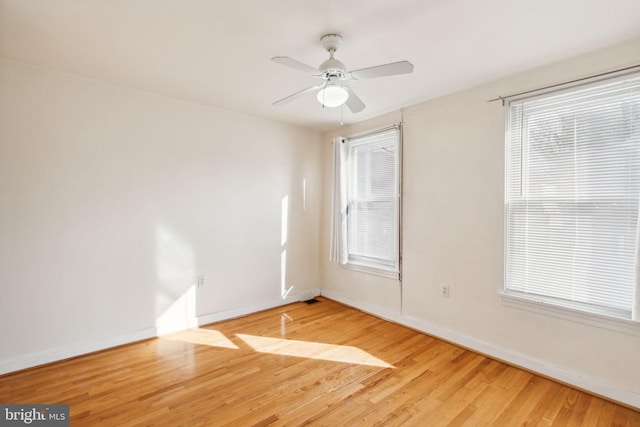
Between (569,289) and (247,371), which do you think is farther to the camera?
(247,371)

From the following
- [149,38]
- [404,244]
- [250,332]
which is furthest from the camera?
[404,244]

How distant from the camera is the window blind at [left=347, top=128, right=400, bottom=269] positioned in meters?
A: 3.57

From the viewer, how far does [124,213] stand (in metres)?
2.86

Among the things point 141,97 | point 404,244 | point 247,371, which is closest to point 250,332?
point 247,371

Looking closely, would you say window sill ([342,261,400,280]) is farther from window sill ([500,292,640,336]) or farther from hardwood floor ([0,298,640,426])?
window sill ([500,292,640,336])

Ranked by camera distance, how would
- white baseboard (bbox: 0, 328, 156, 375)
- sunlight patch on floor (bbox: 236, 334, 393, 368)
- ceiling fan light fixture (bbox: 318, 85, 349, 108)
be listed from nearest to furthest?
1. ceiling fan light fixture (bbox: 318, 85, 349, 108)
2. white baseboard (bbox: 0, 328, 156, 375)
3. sunlight patch on floor (bbox: 236, 334, 393, 368)

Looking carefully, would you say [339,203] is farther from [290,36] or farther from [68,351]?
[68,351]

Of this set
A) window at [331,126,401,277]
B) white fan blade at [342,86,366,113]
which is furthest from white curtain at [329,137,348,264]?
white fan blade at [342,86,366,113]

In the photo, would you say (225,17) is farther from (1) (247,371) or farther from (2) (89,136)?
(1) (247,371)

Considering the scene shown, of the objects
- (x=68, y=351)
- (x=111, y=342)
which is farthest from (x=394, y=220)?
(x=68, y=351)

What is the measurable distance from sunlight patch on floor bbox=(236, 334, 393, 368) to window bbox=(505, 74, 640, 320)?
54.3 inches

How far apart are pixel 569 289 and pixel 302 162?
316 cm

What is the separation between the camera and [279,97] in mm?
3068

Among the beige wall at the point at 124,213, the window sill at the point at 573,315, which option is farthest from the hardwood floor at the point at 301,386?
the window sill at the point at 573,315
